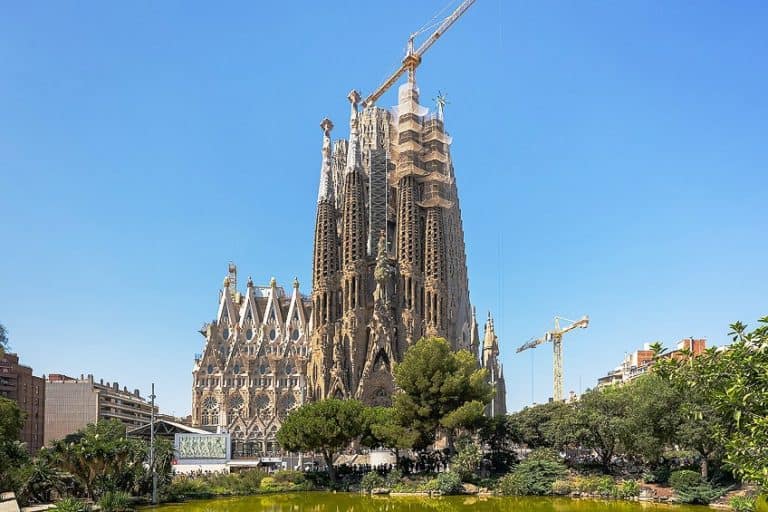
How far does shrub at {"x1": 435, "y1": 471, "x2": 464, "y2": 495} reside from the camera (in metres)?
46.5

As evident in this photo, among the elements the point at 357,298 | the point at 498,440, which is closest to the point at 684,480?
the point at 498,440

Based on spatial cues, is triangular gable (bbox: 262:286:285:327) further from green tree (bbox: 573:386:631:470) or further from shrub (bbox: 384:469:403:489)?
green tree (bbox: 573:386:631:470)

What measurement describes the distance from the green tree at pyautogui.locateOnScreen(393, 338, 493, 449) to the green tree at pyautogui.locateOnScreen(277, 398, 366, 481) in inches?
130

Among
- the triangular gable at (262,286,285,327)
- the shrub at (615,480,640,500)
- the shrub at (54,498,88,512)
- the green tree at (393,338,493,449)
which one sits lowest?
the shrub at (615,480,640,500)

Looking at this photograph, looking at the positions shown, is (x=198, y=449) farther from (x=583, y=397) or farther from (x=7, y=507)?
(x=583, y=397)

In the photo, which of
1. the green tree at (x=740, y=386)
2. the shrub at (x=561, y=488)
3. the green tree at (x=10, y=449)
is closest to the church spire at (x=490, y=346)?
the shrub at (x=561, y=488)

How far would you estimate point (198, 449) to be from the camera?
51.7 m

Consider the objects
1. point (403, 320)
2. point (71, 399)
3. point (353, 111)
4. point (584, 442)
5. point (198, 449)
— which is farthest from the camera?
point (71, 399)

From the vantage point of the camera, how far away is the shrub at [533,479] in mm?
45500

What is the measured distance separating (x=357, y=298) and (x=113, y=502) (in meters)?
48.3

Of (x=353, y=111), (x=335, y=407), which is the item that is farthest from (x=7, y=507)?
(x=353, y=111)

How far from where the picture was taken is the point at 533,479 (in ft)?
151

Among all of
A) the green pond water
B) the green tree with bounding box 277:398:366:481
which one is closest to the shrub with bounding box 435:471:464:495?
the green pond water

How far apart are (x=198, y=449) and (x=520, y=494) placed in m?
22.2
